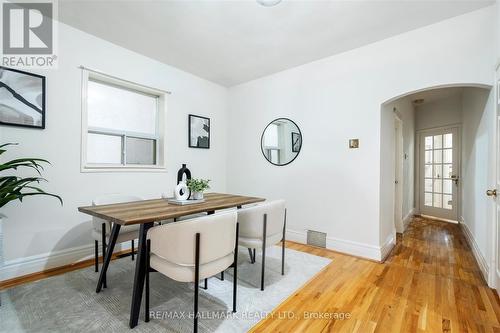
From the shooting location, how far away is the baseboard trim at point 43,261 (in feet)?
7.09

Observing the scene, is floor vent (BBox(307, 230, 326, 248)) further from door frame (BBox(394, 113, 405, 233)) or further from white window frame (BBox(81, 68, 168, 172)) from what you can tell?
white window frame (BBox(81, 68, 168, 172))

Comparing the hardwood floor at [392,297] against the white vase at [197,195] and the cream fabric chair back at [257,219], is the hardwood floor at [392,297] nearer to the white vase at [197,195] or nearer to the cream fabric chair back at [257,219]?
the cream fabric chair back at [257,219]

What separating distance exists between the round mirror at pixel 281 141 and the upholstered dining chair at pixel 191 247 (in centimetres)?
212

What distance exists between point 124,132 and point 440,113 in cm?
594

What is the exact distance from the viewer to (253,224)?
199 cm

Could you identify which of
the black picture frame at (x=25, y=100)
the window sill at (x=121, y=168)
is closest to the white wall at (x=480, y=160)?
the window sill at (x=121, y=168)

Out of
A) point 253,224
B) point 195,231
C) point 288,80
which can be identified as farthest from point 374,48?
point 195,231

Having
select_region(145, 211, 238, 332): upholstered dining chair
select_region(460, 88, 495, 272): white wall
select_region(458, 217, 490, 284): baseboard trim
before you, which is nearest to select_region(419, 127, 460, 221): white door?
select_region(460, 88, 495, 272): white wall

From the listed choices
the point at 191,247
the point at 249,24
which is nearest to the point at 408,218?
the point at 249,24

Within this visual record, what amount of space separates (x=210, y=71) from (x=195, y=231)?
2.94m

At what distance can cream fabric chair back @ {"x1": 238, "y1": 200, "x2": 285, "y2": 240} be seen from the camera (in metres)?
1.97

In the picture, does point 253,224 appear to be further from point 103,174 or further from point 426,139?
point 426,139

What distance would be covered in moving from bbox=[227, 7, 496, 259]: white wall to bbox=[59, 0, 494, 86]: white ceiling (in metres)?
0.19

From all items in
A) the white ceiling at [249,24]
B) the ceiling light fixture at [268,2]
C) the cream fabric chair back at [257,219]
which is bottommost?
the cream fabric chair back at [257,219]
